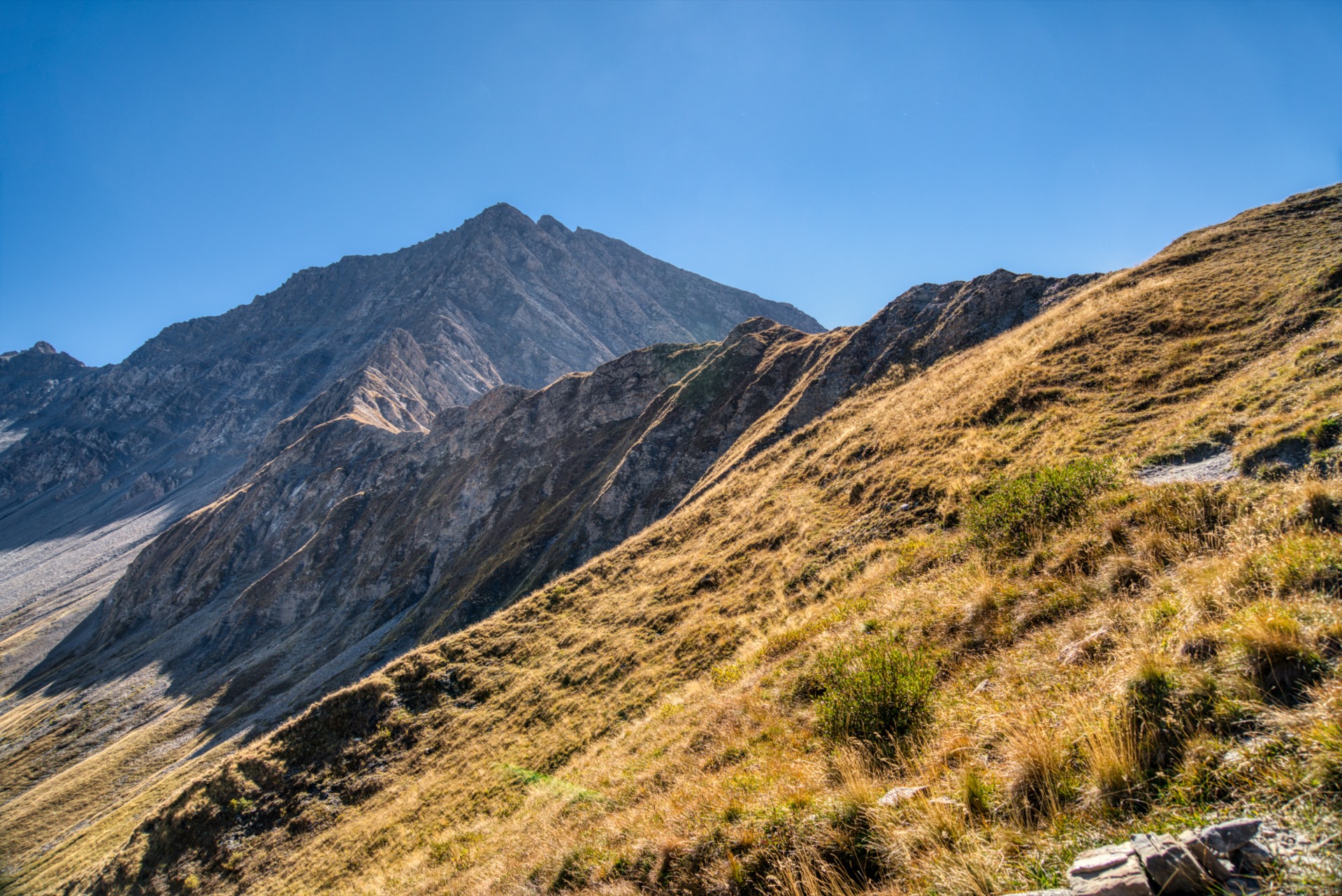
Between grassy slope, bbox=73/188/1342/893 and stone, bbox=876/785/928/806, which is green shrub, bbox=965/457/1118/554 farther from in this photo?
stone, bbox=876/785/928/806

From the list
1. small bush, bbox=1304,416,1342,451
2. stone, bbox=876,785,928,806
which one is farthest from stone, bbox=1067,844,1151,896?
small bush, bbox=1304,416,1342,451

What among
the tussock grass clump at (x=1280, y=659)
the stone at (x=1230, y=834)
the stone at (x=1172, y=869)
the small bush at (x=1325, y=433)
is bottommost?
the stone at (x=1172, y=869)

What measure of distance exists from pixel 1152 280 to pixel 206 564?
6373 inches

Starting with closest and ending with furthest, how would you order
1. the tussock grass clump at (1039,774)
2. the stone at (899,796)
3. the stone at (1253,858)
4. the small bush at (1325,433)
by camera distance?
1. the stone at (1253,858)
2. the tussock grass clump at (1039,774)
3. the stone at (899,796)
4. the small bush at (1325,433)

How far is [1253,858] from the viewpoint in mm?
3316

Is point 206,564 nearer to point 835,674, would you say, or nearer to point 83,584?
point 83,584

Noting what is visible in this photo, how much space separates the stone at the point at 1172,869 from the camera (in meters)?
3.38

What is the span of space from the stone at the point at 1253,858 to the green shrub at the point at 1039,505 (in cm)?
849

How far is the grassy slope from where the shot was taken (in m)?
5.05

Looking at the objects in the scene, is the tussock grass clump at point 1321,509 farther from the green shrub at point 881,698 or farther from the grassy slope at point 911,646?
the green shrub at point 881,698

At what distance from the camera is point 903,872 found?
5.13 meters

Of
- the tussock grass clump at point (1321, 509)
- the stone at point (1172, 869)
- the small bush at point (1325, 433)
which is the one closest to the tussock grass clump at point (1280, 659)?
the stone at point (1172, 869)

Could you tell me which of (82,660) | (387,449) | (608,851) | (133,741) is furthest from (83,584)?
(608,851)

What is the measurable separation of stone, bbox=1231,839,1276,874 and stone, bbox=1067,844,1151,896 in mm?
514
